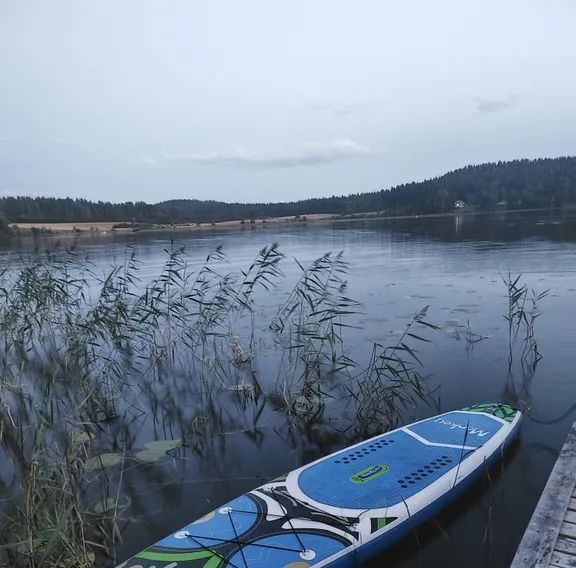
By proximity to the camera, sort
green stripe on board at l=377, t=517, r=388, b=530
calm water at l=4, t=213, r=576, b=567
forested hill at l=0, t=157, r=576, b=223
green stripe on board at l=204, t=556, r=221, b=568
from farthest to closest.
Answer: forested hill at l=0, t=157, r=576, b=223
calm water at l=4, t=213, r=576, b=567
green stripe on board at l=377, t=517, r=388, b=530
green stripe on board at l=204, t=556, r=221, b=568

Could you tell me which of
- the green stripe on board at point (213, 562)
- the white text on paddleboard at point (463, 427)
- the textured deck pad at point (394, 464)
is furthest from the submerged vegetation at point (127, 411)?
the green stripe on board at point (213, 562)

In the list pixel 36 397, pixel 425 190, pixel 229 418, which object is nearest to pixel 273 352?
pixel 229 418

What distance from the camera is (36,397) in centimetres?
781

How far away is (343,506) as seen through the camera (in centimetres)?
414

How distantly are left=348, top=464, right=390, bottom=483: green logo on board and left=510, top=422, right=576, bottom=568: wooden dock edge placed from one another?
4.91 ft

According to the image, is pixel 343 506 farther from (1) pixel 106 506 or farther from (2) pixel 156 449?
(2) pixel 156 449

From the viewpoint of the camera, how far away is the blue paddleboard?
3572 mm

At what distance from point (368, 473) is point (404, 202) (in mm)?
119537

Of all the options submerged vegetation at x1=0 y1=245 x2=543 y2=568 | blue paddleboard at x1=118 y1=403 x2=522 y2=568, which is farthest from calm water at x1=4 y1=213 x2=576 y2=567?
blue paddleboard at x1=118 y1=403 x2=522 y2=568

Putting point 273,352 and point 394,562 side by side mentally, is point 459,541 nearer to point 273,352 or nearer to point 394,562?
point 394,562

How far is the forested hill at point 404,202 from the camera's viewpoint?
9488cm

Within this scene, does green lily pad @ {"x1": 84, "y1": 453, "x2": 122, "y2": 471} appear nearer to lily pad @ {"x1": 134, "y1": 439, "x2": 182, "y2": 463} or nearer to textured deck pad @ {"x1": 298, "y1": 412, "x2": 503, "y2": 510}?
lily pad @ {"x1": 134, "y1": 439, "x2": 182, "y2": 463}

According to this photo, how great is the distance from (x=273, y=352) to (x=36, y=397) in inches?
177

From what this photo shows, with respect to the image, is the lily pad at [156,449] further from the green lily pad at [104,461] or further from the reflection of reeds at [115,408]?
the green lily pad at [104,461]
